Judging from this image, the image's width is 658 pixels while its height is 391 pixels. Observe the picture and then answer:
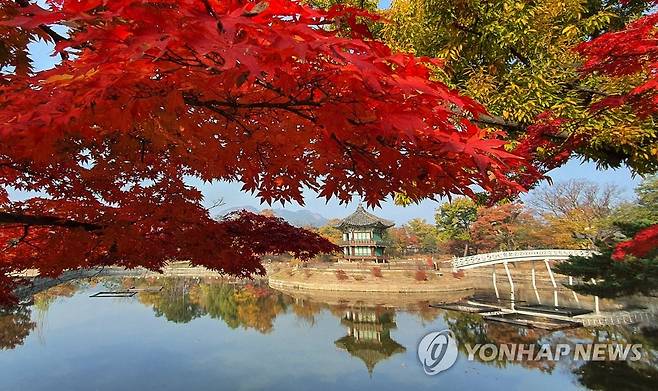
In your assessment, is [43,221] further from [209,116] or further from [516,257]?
[516,257]

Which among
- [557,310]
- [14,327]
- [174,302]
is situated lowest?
[557,310]

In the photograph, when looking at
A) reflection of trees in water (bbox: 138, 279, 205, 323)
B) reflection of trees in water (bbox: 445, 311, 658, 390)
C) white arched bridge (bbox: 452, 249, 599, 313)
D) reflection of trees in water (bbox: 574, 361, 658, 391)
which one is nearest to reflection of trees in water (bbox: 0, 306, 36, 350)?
reflection of trees in water (bbox: 138, 279, 205, 323)

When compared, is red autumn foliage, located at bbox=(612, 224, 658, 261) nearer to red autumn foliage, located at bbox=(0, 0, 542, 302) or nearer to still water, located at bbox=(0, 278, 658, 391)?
still water, located at bbox=(0, 278, 658, 391)

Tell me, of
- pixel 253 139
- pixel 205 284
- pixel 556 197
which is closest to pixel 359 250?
pixel 205 284

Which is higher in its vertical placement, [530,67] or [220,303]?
[530,67]

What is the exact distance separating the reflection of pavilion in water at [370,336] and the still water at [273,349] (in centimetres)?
5

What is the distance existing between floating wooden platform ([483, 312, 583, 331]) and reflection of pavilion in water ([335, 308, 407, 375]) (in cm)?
498

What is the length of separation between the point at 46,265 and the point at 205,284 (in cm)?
3514

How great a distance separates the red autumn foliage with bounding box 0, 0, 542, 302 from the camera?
120 centimetres

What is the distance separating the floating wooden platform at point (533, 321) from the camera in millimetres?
15156

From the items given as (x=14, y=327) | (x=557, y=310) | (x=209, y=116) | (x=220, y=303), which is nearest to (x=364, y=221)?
(x=220, y=303)

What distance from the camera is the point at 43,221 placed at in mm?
3258

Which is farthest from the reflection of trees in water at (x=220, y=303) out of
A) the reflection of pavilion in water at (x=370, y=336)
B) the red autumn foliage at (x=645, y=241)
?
the red autumn foliage at (x=645, y=241)

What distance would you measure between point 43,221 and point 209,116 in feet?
7.63
